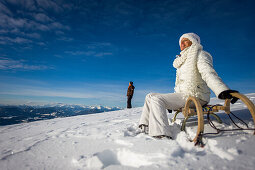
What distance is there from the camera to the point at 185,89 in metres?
2.26

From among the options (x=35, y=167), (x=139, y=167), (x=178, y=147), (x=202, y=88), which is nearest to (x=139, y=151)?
(x=139, y=167)

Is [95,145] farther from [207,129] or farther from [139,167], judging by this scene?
[207,129]

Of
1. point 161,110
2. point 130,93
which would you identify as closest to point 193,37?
point 161,110

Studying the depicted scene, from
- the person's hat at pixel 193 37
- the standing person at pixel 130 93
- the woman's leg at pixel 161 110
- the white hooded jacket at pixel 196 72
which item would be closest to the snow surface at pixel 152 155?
the woman's leg at pixel 161 110

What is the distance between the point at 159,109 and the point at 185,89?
62 cm

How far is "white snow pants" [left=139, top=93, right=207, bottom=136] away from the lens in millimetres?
1998

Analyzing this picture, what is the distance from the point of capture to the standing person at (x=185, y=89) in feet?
6.37

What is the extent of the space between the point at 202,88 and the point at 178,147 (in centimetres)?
112

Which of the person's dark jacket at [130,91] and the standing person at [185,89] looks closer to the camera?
the standing person at [185,89]

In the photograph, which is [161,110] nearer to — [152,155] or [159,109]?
[159,109]

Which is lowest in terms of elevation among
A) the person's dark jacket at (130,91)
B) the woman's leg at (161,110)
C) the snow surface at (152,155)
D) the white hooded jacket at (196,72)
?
the snow surface at (152,155)

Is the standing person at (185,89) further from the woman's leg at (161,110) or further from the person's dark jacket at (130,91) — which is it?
the person's dark jacket at (130,91)

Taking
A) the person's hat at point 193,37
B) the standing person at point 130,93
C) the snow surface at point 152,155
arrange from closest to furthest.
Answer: the snow surface at point 152,155, the person's hat at point 193,37, the standing person at point 130,93

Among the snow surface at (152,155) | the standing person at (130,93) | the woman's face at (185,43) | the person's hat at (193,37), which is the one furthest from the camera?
the standing person at (130,93)
